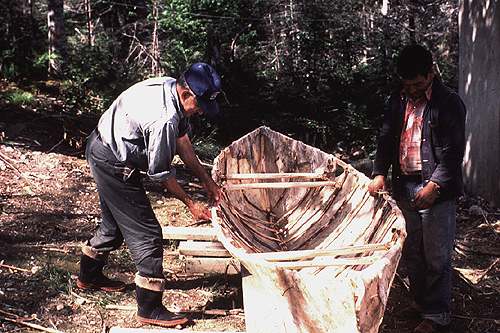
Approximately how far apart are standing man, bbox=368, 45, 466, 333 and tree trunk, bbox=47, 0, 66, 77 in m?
8.90

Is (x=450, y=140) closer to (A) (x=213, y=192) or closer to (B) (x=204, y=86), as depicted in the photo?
(B) (x=204, y=86)

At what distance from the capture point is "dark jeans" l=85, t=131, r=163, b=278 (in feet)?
12.8

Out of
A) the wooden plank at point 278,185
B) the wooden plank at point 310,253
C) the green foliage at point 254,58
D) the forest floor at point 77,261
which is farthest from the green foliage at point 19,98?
the wooden plank at point 310,253

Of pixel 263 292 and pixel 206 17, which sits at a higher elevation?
pixel 206 17

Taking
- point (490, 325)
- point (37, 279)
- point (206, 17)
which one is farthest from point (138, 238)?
point (206, 17)

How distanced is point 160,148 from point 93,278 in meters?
1.54

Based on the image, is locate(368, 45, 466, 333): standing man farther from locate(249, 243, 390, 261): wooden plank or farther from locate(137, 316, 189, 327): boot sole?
locate(137, 316, 189, 327): boot sole

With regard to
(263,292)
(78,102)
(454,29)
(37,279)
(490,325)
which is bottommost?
(490,325)

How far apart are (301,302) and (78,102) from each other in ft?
28.4

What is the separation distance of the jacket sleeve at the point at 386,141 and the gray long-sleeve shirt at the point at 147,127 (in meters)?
1.37

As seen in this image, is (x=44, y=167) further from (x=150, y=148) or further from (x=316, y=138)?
(x=316, y=138)

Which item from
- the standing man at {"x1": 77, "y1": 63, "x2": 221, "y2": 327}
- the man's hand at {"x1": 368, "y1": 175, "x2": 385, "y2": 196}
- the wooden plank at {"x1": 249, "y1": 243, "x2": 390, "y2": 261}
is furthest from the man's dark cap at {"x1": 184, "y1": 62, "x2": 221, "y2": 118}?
the man's hand at {"x1": 368, "y1": 175, "x2": 385, "y2": 196}

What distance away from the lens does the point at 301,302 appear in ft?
9.73

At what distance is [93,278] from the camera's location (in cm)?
455
